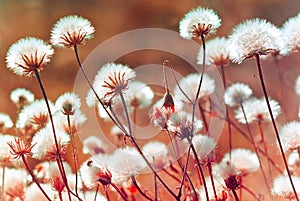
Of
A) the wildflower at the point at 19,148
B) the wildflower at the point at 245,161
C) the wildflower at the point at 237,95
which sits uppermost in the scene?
the wildflower at the point at 237,95

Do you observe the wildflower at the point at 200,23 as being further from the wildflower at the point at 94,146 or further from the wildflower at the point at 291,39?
the wildflower at the point at 94,146

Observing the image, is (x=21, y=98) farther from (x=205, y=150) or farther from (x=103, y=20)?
(x=103, y=20)

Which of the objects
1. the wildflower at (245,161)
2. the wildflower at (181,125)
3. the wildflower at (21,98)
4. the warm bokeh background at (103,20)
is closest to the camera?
the wildflower at (181,125)

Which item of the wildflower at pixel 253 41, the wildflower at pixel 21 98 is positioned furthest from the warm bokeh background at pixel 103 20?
the wildflower at pixel 253 41

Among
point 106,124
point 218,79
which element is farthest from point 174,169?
point 106,124

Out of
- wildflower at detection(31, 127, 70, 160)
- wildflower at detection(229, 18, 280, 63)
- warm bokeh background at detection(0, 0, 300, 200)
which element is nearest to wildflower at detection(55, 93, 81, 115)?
wildflower at detection(31, 127, 70, 160)

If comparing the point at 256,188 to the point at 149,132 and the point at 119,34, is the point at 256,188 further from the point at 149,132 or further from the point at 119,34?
the point at 119,34

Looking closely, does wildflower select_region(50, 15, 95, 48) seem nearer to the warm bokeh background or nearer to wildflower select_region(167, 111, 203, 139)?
wildflower select_region(167, 111, 203, 139)
